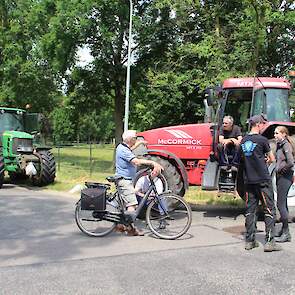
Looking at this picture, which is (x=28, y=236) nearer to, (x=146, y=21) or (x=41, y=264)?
(x=41, y=264)

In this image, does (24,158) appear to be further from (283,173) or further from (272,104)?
(283,173)

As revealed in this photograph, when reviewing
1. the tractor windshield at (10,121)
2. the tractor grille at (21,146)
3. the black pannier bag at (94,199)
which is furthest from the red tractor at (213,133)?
the tractor windshield at (10,121)

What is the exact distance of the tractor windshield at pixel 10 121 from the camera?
1709 centimetres

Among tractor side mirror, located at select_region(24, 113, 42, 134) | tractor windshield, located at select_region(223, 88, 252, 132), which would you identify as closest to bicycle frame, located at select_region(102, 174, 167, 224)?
tractor windshield, located at select_region(223, 88, 252, 132)

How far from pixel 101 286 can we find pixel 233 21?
72.3 feet

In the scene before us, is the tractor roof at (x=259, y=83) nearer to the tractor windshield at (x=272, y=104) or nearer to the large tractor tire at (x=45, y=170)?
the tractor windshield at (x=272, y=104)

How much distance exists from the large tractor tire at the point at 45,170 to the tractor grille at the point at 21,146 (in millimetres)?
393

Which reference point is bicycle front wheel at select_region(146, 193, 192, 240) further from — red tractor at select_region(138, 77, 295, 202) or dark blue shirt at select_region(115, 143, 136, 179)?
red tractor at select_region(138, 77, 295, 202)

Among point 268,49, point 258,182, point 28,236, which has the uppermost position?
point 268,49

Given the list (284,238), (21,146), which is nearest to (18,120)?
(21,146)

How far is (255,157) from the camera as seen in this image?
7184 millimetres

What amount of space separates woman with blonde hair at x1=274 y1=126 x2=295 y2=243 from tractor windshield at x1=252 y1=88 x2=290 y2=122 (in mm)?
1987

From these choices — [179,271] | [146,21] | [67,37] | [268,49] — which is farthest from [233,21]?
[179,271]

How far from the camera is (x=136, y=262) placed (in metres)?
6.43
